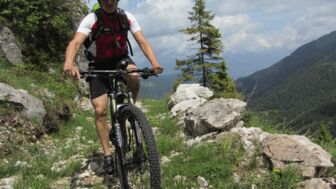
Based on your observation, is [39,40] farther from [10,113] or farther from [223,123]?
[223,123]

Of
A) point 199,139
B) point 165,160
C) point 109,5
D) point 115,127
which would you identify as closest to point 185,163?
point 165,160

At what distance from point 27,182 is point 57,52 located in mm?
12873

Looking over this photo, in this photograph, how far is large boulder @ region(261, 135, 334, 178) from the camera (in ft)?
22.4

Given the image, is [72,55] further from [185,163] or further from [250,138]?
[250,138]

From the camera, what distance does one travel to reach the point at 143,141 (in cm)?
570

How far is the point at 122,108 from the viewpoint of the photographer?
6.02 meters

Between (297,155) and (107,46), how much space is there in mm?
3551

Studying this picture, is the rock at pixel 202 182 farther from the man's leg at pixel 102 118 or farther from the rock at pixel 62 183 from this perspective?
the rock at pixel 62 183

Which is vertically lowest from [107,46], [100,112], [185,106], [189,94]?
[185,106]

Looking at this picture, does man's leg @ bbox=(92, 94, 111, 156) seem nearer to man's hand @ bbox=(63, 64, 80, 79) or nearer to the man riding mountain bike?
the man riding mountain bike

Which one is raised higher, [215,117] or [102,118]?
[102,118]

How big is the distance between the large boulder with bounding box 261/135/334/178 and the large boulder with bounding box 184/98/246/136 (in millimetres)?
2405

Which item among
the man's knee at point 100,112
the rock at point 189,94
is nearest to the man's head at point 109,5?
the man's knee at point 100,112

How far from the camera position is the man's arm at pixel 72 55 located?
563cm
